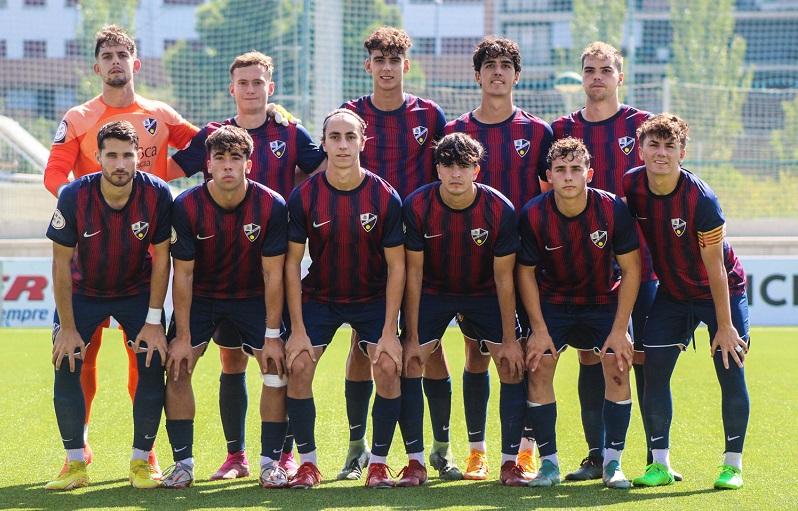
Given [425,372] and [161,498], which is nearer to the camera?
[161,498]

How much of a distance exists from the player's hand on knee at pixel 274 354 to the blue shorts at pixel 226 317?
0.10 metres

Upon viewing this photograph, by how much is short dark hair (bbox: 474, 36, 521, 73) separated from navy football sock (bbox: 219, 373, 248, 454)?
2058mm

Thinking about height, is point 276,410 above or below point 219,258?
below

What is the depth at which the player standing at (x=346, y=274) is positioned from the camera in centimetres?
514

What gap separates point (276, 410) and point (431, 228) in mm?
1136

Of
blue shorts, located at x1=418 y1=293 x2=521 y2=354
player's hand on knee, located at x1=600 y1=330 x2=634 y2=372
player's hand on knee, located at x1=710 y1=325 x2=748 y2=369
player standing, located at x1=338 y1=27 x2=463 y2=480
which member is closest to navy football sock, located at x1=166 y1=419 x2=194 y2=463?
player standing, located at x1=338 y1=27 x2=463 y2=480

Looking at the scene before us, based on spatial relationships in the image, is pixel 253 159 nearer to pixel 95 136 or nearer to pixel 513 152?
pixel 95 136

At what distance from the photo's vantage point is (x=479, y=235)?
206 inches

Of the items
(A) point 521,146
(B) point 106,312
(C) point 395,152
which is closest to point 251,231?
(B) point 106,312

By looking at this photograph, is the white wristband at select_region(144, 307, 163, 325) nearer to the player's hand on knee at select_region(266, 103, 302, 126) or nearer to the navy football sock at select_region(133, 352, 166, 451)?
the navy football sock at select_region(133, 352, 166, 451)

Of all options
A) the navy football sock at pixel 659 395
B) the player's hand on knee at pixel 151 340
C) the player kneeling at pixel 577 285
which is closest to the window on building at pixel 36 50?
the player's hand on knee at pixel 151 340

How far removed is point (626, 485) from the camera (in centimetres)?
508

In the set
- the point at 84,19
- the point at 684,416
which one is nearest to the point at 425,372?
the point at 684,416

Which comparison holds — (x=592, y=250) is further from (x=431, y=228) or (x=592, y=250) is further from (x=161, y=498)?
(x=161, y=498)
